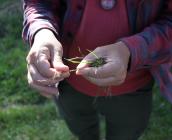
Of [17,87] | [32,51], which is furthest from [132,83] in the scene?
[17,87]

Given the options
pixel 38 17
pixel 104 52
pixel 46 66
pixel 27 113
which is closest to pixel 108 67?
pixel 104 52

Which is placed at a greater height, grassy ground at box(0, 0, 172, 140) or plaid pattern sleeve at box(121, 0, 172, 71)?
plaid pattern sleeve at box(121, 0, 172, 71)

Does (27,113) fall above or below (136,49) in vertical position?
below

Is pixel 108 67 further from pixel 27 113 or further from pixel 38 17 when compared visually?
pixel 27 113

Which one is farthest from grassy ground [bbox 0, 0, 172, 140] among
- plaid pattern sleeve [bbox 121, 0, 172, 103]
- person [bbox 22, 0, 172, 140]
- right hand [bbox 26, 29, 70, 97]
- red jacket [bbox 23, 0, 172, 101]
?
right hand [bbox 26, 29, 70, 97]

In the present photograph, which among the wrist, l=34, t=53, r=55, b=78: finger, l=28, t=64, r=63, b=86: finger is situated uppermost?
the wrist

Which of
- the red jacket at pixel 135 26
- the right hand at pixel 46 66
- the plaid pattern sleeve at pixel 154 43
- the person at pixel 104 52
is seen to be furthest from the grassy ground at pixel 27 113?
the right hand at pixel 46 66

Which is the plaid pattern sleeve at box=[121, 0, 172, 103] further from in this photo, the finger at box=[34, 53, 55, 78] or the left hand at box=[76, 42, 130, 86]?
the finger at box=[34, 53, 55, 78]
